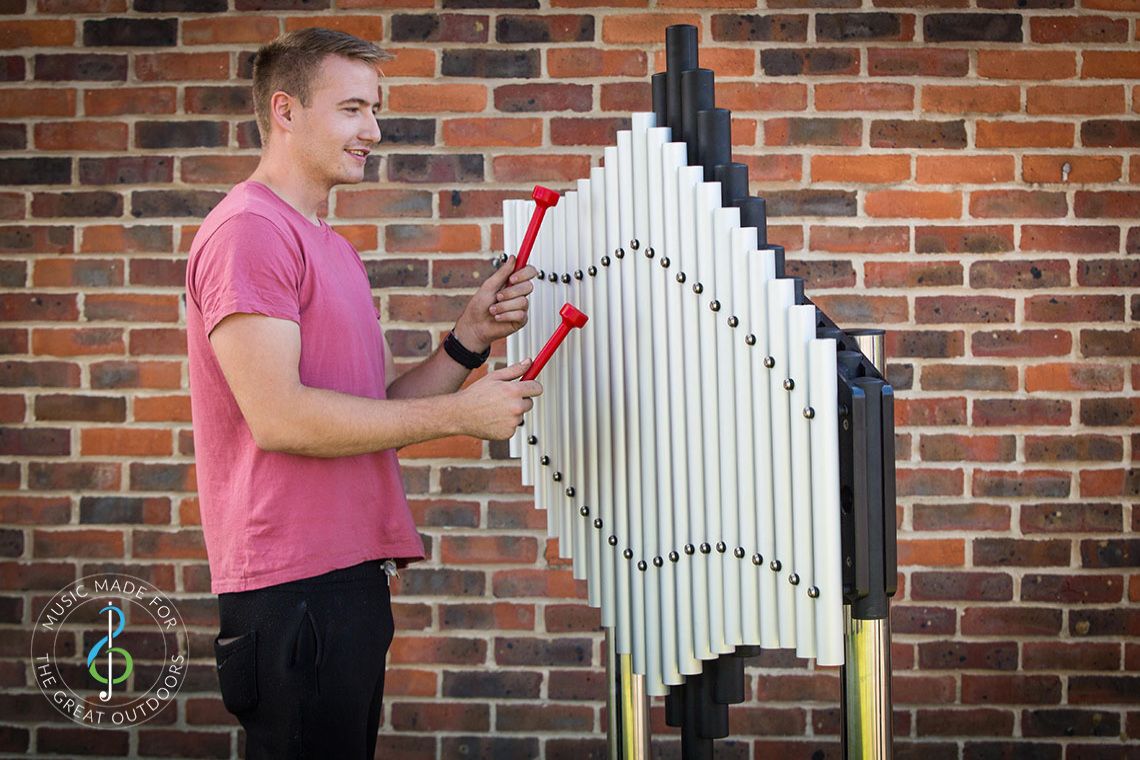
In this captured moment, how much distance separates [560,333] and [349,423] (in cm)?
31

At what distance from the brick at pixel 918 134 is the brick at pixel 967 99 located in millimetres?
34

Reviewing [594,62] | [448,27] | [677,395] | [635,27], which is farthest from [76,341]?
[677,395]

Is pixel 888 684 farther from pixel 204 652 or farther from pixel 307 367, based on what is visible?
pixel 204 652

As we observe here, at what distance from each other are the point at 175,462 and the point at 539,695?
0.99 metres

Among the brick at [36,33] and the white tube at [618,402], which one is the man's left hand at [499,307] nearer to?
the white tube at [618,402]

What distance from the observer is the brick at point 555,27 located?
8.25 feet

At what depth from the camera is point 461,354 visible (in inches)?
74.1

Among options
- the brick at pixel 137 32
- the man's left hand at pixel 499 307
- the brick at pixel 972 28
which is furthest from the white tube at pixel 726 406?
the brick at pixel 137 32

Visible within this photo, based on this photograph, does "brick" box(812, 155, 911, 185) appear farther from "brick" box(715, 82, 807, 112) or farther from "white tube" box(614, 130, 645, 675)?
"white tube" box(614, 130, 645, 675)

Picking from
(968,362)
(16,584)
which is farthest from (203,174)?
(968,362)

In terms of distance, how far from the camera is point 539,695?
2.59 metres

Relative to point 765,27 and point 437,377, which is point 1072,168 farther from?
point 437,377

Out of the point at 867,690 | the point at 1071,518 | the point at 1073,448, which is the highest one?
the point at 1073,448

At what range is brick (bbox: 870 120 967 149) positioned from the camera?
8.20 feet
